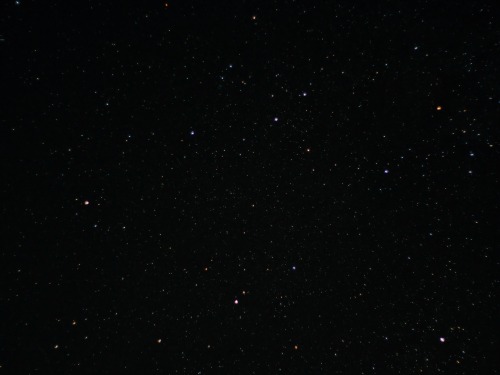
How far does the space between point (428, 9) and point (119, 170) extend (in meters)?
0.67

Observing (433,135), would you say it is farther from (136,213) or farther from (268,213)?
(136,213)

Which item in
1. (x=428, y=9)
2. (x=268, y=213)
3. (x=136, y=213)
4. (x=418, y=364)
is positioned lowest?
(x=418, y=364)

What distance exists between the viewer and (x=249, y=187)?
66cm

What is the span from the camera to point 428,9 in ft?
1.99

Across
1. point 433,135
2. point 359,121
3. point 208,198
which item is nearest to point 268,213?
point 208,198

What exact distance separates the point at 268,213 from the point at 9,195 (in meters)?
0.51

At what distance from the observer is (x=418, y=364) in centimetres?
66

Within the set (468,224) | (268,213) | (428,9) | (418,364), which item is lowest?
(418,364)

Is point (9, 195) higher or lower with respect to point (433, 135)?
higher

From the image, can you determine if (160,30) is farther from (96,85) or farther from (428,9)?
(428,9)

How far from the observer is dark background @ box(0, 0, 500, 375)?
0.62 meters

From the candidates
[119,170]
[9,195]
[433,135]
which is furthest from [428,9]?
[9,195]

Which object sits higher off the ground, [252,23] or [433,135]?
[252,23]

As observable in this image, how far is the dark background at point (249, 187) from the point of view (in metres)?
0.62
